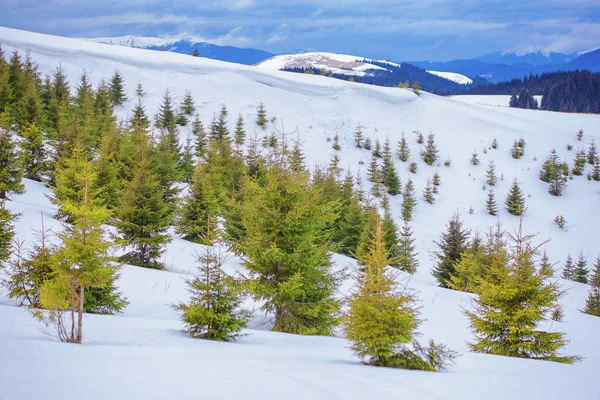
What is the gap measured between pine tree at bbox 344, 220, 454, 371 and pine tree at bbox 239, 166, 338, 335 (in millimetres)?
2714

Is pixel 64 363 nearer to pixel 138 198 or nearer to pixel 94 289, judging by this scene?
pixel 94 289

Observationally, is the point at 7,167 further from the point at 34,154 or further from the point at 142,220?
the point at 142,220

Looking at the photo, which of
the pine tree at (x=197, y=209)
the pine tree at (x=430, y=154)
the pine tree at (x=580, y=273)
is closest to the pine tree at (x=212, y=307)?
the pine tree at (x=197, y=209)

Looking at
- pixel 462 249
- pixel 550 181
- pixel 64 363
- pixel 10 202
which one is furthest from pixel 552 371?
pixel 550 181

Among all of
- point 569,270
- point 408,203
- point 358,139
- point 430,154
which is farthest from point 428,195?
point 569,270

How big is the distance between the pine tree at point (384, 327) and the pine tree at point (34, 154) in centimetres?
2019

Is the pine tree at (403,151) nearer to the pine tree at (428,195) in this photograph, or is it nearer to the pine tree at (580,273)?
the pine tree at (428,195)

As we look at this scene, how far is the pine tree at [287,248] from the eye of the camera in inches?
360

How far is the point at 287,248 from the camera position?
942 cm

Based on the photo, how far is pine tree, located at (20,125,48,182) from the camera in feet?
66.6

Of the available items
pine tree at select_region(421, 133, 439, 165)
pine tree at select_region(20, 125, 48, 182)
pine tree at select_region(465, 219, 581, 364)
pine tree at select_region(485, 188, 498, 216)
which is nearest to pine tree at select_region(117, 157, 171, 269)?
pine tree at select_region(20, 125, 48, 182)

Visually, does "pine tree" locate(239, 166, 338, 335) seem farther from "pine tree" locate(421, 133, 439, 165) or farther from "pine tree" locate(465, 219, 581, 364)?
"pine tree" locate(421, 133, 439, 165)

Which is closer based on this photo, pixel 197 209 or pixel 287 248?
pixel 287 248

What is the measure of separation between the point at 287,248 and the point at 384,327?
147 inches
